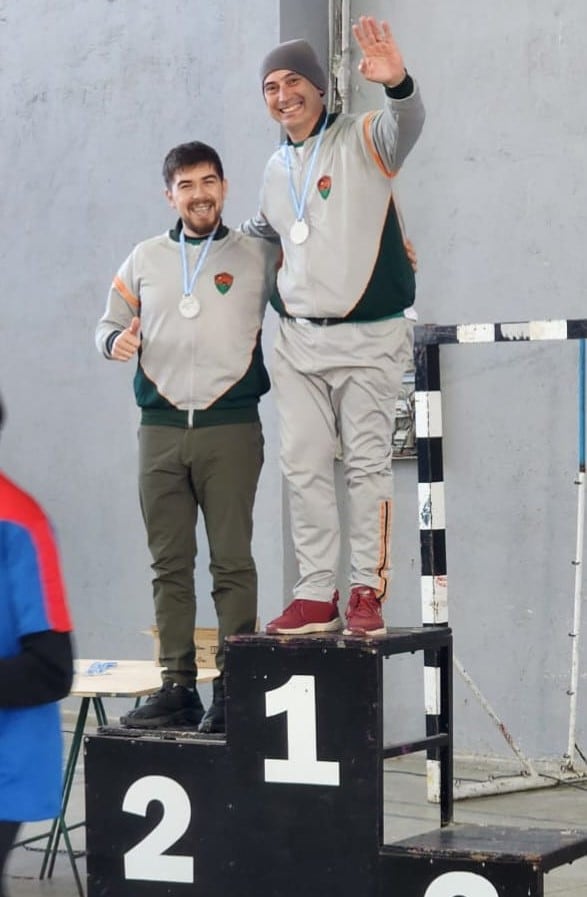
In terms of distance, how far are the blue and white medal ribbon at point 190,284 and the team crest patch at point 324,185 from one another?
0.41m

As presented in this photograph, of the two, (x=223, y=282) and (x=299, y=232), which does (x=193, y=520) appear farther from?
(x=299, y=232)

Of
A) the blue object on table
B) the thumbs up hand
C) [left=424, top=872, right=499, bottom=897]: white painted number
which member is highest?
the thumbs up hand

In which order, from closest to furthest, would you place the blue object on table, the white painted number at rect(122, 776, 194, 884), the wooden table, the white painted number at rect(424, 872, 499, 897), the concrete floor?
the white painted number at rect(424, 872, 499, 897) → the white painted number at rect(122, 776, 194, 884) → the wooden table → the concrete floor → the blue object on table

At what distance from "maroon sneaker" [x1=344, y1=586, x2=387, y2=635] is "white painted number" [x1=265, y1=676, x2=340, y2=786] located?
8.9 inches

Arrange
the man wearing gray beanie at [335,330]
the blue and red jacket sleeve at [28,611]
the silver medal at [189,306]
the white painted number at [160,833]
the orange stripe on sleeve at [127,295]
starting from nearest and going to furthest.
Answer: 1. the blue and red jacket sleeve at [28,611]
2. the white painted number at [160,833]
3. the man wearing gray beanie at [335,330]
4. the silver medal at [189,306]
5. the orange stripe on sleeve at [127,295]

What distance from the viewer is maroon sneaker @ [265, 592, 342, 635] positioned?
4.27 meters

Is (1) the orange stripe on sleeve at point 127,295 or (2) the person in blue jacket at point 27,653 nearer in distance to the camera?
(2) the person in blue jacket at point 27,653

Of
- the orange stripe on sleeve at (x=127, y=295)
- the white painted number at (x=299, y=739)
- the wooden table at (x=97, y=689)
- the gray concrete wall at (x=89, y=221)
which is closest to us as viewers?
the white painted number at (x=299, y=739)

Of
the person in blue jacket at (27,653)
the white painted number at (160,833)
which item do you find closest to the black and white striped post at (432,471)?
the white painted number at (160,833)

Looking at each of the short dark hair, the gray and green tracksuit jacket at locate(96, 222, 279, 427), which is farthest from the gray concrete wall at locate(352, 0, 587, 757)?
the short dark hair

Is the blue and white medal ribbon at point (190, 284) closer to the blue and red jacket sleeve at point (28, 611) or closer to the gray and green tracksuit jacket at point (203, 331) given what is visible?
the gray and green tracksuit jacket at point (203, 331)

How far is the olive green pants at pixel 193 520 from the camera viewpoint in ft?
14.5

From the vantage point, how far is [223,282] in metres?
4.52

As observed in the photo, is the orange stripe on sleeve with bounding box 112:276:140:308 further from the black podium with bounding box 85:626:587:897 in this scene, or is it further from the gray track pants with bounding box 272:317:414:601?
the black podium with bounding box 85:626:587:897
